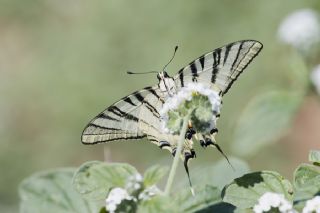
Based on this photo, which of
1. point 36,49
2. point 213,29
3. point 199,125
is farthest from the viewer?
point 36,49

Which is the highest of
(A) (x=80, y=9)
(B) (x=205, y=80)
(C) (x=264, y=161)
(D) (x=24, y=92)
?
(A) (x=80, y=9)

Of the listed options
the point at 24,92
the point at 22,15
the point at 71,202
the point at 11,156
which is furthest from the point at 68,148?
the point at 71,202

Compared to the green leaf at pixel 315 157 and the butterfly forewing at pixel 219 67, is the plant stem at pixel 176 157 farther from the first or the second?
the butterfly forewing at pixel 219 67

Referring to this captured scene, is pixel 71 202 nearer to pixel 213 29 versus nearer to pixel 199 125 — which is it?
pixel 199 125

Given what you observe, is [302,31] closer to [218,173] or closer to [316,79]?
[316,79]

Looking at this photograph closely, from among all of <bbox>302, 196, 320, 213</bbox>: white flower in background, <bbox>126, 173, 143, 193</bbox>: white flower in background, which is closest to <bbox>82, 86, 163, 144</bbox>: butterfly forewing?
<bbox>126, 173, 143, 193</bbox>: white flower in background

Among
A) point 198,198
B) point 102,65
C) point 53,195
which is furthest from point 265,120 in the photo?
point 102,65

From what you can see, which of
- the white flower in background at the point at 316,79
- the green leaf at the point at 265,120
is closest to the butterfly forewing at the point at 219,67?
the green leaf at the point at 265,120
